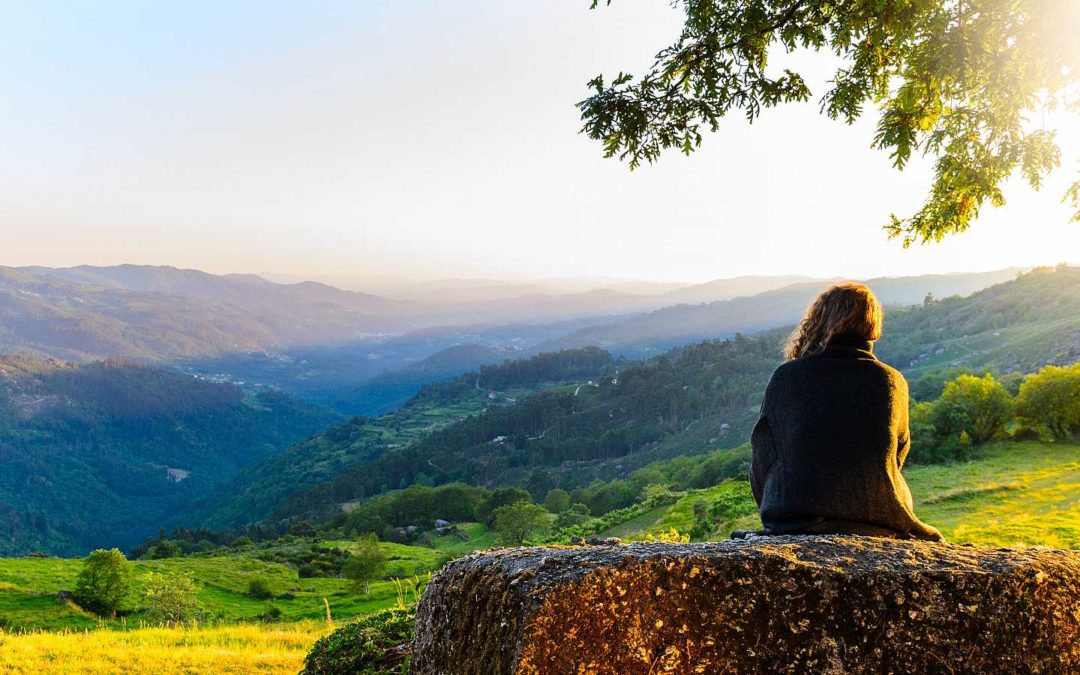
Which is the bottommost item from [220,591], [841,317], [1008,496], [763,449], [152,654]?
[220,591]

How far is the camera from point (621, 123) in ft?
26.8

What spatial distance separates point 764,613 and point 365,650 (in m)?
4.99

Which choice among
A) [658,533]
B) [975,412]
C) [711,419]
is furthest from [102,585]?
[711,419]

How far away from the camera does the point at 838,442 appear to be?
3.89 meters

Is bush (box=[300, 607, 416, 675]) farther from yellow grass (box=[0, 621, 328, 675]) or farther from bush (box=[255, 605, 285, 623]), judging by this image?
bush (box=[255, 605, 285, 623])

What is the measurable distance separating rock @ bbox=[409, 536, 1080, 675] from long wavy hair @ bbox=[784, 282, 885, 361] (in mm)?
1997

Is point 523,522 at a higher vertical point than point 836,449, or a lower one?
lower

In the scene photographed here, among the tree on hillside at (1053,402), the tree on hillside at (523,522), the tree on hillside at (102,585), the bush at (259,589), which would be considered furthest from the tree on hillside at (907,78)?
the tree on hillside at (523,522)

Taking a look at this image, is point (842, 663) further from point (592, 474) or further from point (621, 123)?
point (592, 474)

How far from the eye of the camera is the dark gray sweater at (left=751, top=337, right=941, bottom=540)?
3768 mm

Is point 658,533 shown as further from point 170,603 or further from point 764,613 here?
point 170,603

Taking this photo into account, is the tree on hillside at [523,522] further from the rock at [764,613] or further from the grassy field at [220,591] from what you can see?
the rock at [764,613]

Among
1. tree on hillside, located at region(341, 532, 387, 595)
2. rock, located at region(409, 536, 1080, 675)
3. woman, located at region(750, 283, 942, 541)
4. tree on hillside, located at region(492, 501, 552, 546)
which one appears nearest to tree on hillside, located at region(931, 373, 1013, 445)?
woman, located at region(750, 283, 942, 541)

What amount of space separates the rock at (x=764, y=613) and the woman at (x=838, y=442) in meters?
1.14
